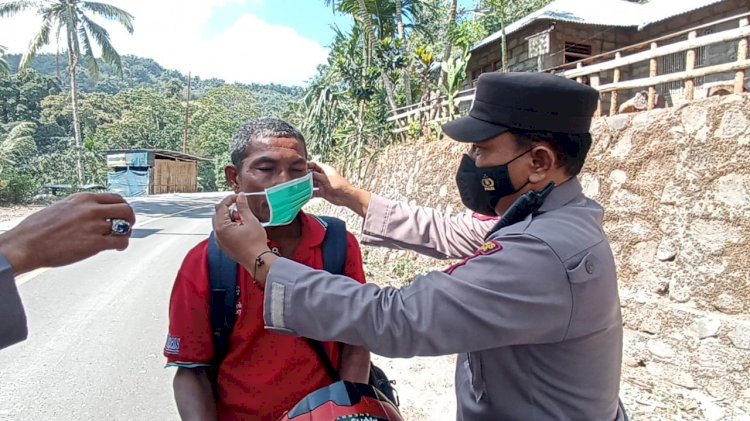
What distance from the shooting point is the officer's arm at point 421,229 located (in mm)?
2229

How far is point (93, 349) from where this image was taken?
15.0 ft

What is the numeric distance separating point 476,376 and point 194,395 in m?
0.99

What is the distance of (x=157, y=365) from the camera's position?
4.31 m

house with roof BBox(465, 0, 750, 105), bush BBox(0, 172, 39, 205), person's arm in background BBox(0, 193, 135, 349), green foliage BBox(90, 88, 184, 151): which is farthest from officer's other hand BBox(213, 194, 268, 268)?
green foliage BBox(90, 88, 184, 151)

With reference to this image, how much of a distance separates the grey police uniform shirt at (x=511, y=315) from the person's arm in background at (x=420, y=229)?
2.67 ft

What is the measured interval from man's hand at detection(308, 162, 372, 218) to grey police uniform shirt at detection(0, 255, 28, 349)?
1395 mm

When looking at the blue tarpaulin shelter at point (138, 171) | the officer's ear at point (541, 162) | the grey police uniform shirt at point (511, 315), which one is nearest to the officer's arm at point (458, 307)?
the grey police uniform shirt at point (511, 315)

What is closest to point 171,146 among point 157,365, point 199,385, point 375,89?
point 375,89

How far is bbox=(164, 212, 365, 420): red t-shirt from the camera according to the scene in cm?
172

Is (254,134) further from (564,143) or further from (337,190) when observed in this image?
(564,143)

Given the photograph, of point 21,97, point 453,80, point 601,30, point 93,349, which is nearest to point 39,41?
point 21,97

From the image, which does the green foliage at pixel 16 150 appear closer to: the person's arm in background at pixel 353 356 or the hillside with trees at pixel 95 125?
the hillside with trees at pixel 95 125

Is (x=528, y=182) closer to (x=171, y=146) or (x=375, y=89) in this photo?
(x=375, y=89)

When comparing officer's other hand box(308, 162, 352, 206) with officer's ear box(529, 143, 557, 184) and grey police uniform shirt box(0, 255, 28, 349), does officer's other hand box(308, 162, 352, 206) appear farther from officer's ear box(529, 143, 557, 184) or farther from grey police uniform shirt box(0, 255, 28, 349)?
grey police uniform shirt box(0, 255, 28, 349)
